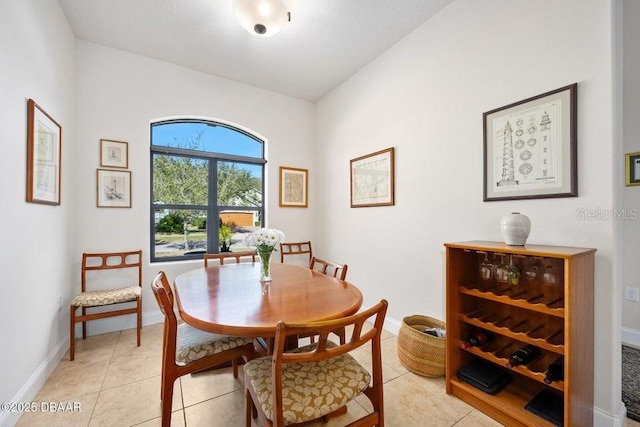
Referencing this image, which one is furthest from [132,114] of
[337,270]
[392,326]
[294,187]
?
[392,326]

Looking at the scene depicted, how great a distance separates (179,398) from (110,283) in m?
1.67

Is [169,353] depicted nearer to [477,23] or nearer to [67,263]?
[67,263]

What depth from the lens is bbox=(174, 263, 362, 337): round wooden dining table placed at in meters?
1.17

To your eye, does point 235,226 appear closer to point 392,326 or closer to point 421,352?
point 392,326

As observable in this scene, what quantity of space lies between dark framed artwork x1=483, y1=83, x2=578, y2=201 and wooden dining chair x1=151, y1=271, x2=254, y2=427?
199cm

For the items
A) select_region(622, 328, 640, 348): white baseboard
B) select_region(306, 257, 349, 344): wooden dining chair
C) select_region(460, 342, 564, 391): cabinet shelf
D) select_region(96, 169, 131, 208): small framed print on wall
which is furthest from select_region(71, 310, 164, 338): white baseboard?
select_region(622, 328, 640, 348): white baseboard

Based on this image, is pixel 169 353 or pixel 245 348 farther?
pixel 245 348

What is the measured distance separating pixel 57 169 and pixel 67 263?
88cm

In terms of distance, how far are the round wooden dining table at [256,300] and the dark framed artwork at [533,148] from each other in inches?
51.1

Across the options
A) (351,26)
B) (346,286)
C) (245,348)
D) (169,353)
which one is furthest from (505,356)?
(351,26)

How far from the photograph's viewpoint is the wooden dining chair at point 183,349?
1.29 meters

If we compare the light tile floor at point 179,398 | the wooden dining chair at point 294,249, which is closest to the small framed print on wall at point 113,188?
the light tile floor at point 179,398

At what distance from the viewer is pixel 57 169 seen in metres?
2.18

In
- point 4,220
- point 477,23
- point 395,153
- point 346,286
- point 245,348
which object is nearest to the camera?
point 4,220
